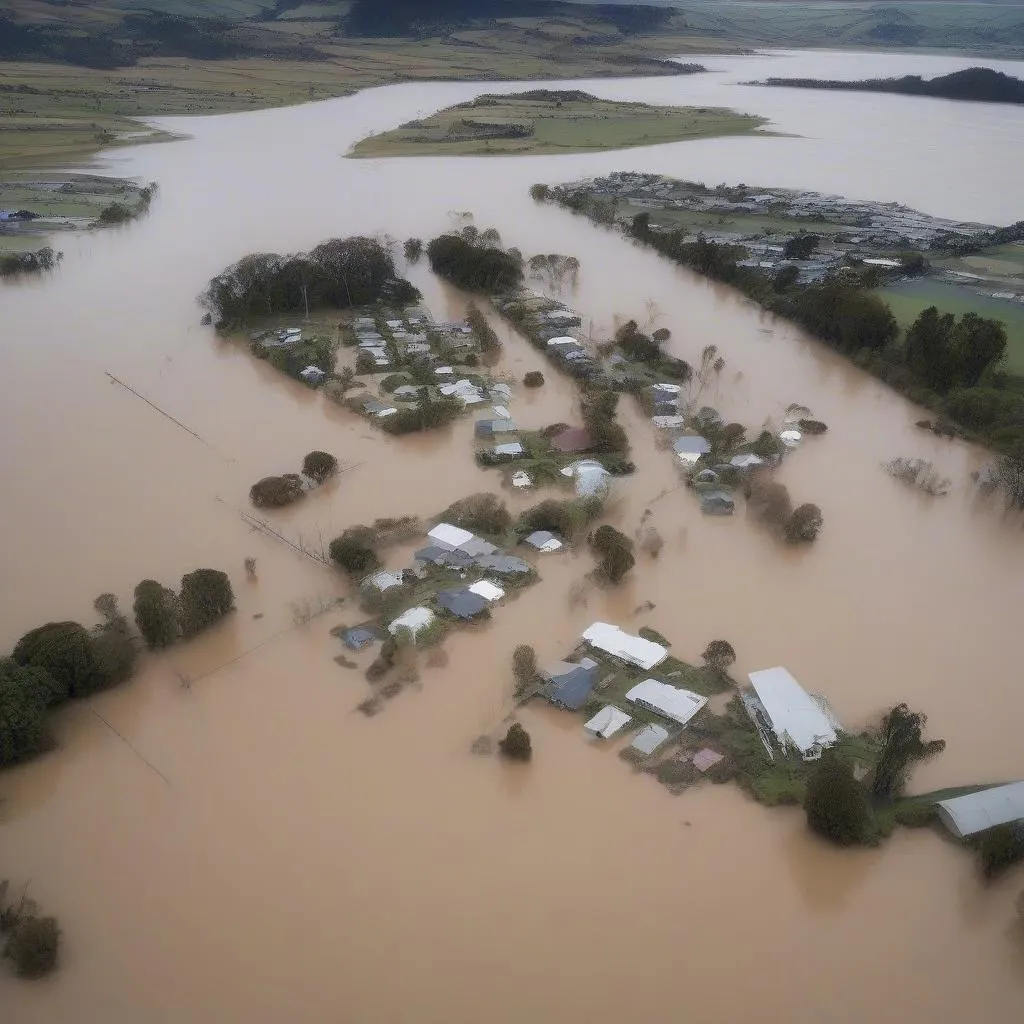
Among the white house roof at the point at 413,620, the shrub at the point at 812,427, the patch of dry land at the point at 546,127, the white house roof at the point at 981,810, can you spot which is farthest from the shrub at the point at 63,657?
the patch of dry land at the point at 546,127

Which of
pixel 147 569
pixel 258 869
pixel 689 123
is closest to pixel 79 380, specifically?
pixel 147 569

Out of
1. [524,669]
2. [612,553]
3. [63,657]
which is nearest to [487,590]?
[524,669]

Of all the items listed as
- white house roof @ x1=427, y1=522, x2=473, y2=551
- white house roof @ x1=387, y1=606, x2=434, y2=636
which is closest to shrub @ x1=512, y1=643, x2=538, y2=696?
white house roof @ x1=387, y1=606, x2=434, y2=636

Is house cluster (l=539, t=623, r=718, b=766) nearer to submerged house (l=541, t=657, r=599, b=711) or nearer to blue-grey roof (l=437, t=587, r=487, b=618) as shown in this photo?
submerged house (l=541, t=657, r=599, b=711)

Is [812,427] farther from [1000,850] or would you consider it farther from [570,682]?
[1000,850]

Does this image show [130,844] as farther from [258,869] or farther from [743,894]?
[743,894]

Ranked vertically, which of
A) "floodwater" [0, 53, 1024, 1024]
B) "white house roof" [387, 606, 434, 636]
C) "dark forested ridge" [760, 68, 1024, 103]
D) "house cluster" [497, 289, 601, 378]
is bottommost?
"floodwater" [0, 53, 1024, 1024]

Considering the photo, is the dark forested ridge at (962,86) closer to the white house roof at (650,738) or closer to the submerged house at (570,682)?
the submerged house at (570,682)
